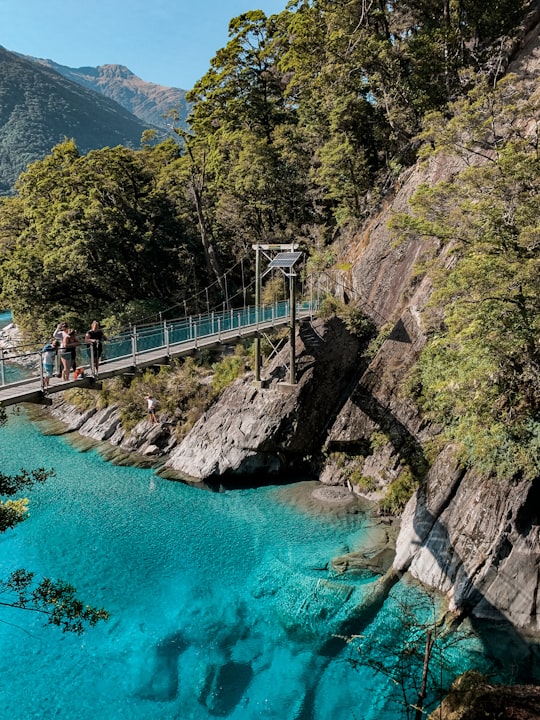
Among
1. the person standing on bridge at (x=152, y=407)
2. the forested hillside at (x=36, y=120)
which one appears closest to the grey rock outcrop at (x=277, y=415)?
the person standing on bridge at (x=152, y=407)

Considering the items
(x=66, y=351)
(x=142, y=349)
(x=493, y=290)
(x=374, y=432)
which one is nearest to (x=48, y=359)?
(x=66, y=351)

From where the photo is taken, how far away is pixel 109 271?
723 inches

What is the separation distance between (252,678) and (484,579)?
4.10 m

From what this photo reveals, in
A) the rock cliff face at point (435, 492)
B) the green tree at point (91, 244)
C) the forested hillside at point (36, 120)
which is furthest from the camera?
the forested hillside at point (36, 120)

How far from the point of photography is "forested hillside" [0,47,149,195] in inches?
3446

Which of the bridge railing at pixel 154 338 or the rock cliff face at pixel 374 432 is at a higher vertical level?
the bridge railing at pixel 154 338

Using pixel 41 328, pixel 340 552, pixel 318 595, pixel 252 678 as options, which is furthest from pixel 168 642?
pixel 41 328

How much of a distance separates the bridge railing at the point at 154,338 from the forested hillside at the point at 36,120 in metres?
80.3

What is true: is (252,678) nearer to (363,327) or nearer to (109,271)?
(363,327)

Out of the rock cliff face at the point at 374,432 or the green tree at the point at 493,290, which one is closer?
the green tree at the point at 493,290

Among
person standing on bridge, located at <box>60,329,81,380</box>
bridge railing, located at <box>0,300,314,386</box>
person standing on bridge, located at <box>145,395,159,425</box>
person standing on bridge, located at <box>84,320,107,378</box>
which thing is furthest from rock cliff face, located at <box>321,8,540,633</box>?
person standing on bridge, located at <box>60,329,81,380</box>

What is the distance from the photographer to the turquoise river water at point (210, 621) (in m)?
6.40

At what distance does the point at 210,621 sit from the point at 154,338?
5.67 meters

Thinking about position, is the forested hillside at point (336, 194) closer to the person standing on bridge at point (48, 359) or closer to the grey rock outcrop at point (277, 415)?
the grey rock outcrop at point (277, 415)
